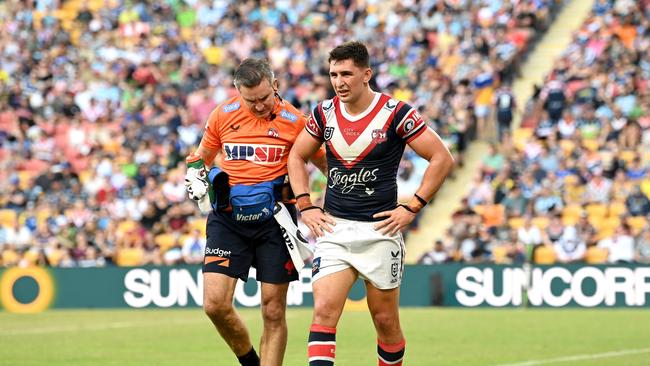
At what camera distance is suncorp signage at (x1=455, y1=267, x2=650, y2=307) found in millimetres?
20828

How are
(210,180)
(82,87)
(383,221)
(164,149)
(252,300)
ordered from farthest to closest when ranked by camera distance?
(82,87), (164,149), (252,300), (210,180), (383,221)

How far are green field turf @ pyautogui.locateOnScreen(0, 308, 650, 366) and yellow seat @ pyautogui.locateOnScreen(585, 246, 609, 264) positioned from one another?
3.53 feet

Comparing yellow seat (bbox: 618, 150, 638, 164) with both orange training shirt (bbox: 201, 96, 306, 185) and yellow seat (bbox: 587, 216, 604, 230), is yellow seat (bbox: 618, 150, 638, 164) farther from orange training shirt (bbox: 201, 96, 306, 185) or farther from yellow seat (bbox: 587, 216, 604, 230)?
orange training shirt (bbox: 201, 96, 306, 185)

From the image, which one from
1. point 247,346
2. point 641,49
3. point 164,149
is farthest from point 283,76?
point 247,346

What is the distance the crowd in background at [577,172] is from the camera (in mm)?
21984

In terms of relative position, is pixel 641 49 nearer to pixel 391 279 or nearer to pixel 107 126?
pixel 107 126

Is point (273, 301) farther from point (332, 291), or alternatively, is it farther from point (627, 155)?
point (627, 155)

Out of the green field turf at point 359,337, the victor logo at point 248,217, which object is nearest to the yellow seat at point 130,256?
the green field turf at point 359,337

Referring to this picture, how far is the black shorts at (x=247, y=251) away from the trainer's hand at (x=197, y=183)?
213 millimetres

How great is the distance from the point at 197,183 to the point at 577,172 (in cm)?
1425

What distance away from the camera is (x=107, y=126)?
2794 centimetres

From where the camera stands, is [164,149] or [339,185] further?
[164,149]

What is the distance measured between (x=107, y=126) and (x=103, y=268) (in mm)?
6294

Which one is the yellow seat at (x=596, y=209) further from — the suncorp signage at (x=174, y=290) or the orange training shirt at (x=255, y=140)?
the orange training shirt at (x=255, y=140)
